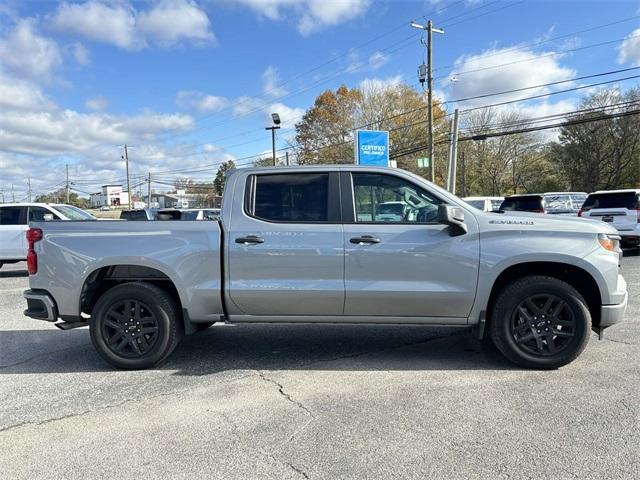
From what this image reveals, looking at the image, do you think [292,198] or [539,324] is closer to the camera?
[539,324]

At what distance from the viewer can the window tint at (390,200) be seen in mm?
4539

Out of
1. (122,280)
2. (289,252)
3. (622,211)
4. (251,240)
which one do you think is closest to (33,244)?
(122,280)

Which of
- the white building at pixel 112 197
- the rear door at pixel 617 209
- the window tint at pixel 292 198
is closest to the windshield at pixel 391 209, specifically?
the window tint at pixel 292 198

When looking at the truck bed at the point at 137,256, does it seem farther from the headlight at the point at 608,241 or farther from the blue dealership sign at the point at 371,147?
the blue dealership sign at the point at 371,147

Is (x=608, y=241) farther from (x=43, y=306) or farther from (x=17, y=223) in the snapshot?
(x=17, y=223)

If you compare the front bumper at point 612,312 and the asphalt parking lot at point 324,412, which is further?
the front bumper at point 612,312

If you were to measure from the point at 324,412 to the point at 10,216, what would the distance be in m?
11.8

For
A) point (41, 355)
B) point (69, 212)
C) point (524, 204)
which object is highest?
point (524, 204)

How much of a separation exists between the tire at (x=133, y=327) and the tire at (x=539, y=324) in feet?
10.1

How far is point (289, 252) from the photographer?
4504 mm

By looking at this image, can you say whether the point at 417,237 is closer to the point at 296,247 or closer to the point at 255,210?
the point at 296,247

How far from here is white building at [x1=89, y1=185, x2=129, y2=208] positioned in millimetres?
109931

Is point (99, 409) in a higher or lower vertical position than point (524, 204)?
lower

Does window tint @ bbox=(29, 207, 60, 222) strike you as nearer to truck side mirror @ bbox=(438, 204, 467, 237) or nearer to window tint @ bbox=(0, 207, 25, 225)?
window tint @ bbox=(0, 207, 25, 225)
